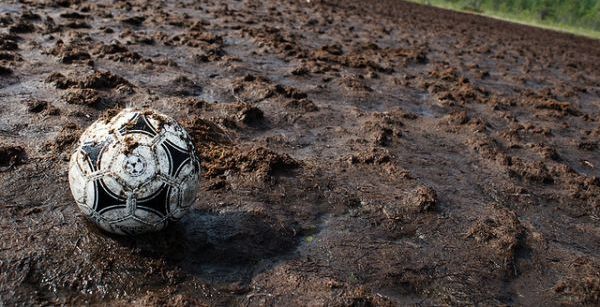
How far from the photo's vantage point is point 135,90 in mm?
6887

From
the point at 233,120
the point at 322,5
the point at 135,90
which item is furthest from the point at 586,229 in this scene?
the point at 322,5

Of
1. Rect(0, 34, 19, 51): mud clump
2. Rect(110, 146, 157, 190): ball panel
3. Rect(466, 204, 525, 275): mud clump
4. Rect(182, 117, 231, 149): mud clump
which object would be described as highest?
Rect(110, 146, 157, 190): ball panel

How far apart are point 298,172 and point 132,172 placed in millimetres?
2171

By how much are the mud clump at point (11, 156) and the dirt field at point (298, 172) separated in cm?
2

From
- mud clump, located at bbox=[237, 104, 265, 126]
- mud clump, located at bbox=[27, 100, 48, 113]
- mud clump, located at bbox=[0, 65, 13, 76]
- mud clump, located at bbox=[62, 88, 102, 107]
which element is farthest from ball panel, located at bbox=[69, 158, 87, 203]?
mud clump, located at bbox=[0, 65, 13, 76]

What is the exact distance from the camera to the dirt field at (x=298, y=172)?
12.2 feet

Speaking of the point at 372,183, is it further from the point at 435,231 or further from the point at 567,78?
the point at 567,78

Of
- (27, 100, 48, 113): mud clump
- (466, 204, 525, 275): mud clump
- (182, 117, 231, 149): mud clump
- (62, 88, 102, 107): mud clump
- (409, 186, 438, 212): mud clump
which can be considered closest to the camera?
(466, 204, 525, 275): mud clump

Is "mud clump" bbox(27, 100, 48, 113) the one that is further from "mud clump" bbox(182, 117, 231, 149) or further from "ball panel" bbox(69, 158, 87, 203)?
"ball panel" bbox(69, 158, 87, 203)

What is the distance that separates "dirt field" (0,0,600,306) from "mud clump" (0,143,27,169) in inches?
0.7

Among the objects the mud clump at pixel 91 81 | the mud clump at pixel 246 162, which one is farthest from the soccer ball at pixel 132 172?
the mud clump at pixel 91 81

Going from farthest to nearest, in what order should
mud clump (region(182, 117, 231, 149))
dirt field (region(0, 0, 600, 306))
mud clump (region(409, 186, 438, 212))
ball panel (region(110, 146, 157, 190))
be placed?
mud clump (region(182, 117, 231, 149))
mud clump (region(409, 186, 438, 212))
dirt field (region(0, 0, 600, 306))
ball panel (region(110, 146, 157, 190))

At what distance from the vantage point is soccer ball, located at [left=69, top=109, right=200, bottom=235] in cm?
354

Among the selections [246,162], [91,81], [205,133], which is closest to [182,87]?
[91,81]
